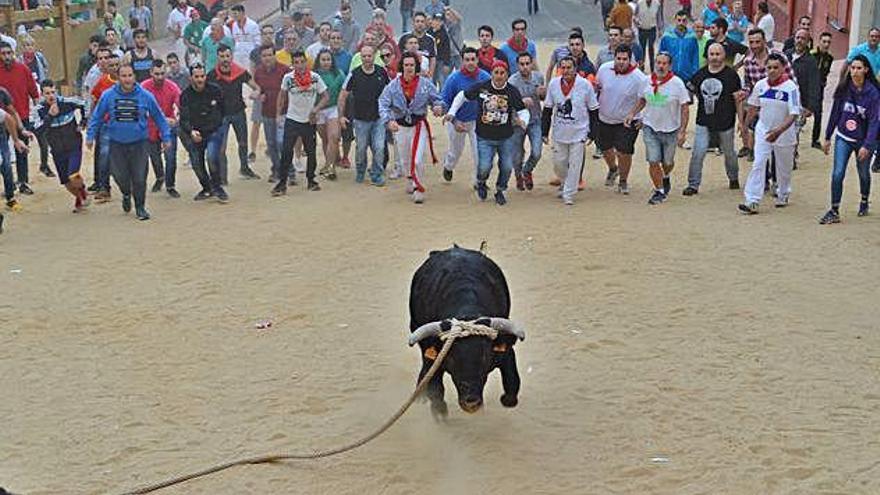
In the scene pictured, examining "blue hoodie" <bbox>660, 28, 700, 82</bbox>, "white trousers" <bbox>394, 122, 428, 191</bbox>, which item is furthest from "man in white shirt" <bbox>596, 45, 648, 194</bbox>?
"blue hoodie" <bbox>660, 28, 700, 82</bbox>

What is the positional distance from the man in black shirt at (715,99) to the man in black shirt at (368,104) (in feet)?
12.5

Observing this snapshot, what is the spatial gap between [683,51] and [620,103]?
3629mm

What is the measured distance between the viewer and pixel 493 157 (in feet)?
46.1

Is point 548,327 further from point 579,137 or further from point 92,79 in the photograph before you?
point 92,79

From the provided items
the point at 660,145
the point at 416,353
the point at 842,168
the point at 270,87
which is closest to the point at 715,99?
the point at 660,145

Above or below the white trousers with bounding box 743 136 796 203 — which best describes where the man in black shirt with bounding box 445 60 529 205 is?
above

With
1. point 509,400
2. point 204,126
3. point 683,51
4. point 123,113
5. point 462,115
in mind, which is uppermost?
point 683,51

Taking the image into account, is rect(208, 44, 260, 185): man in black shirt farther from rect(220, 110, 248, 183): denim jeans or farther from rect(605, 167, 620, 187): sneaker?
rect(605, 167, 620, 187): sneaker

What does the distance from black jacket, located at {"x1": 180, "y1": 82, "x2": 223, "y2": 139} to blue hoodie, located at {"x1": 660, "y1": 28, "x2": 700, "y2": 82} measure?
6.42 m

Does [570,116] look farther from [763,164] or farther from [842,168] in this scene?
[842,168]

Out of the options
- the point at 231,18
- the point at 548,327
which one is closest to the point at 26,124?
the point at 231,18

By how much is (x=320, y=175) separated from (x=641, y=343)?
7.83 meters

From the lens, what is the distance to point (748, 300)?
10.2 meters

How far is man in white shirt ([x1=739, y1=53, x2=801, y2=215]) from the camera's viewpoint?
12891 mm
